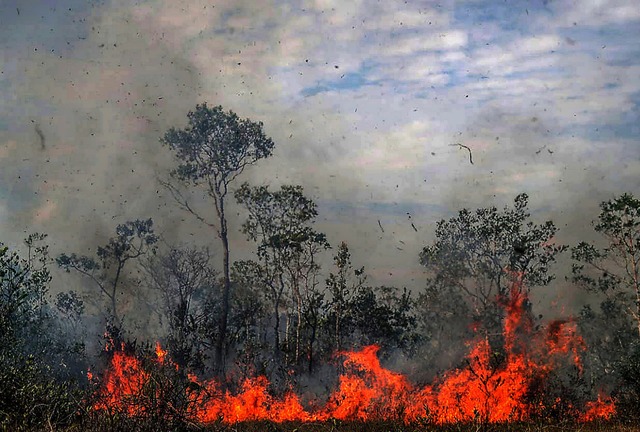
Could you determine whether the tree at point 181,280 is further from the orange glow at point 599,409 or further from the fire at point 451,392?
the orange glow at point 599,409

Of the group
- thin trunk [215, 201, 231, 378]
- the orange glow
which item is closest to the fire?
the orange glow

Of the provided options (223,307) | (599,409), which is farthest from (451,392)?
(223,307)

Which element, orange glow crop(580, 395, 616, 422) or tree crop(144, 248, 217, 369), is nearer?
orange glow crop(580, 395, 616, 422)

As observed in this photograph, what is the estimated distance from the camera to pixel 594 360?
137 ft

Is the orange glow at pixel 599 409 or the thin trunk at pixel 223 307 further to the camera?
the thin trunk at pixel 223 307

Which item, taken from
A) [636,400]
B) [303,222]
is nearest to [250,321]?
[303,222]

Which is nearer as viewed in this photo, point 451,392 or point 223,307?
point 451,392

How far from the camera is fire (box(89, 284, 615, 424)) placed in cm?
2246

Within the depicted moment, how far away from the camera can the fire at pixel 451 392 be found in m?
22.5

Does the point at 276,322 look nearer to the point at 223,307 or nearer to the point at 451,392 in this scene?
the point at 223,307

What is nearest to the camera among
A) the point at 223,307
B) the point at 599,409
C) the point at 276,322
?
the point at 599,409

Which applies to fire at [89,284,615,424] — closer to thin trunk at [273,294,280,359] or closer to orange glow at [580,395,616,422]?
orange glow at [580,395,616,422]

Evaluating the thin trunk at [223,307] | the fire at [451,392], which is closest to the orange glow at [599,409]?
the fire at [451,392]

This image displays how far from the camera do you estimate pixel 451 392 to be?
23906 millimetres
